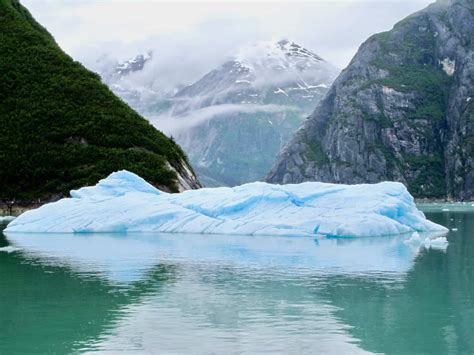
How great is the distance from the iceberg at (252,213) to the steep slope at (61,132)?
116ft

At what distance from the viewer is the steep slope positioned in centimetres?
9394

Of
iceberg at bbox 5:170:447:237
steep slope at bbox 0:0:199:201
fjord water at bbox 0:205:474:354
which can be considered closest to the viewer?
fjord water at bbox 0:205:474:354

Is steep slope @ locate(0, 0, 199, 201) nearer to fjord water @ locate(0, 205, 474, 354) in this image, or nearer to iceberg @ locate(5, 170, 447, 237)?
iceberg @ locate(5, 170, 447, 237)

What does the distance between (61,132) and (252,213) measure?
5315 cm

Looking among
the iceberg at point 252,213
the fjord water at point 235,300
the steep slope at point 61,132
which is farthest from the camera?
the steep slope at point 61,132

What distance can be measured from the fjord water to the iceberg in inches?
499

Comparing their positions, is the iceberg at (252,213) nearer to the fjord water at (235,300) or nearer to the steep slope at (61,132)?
the fjord water at (235,300)

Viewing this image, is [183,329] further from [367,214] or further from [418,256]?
[367,214]

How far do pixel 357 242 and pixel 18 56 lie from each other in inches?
3313

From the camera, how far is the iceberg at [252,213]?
5272 centimetres

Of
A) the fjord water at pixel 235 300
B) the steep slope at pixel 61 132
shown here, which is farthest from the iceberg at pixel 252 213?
the steep slope at pixel 61 132

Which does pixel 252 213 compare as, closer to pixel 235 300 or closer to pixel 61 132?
pixel 235 300

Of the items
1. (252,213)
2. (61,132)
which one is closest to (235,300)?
(252,213)

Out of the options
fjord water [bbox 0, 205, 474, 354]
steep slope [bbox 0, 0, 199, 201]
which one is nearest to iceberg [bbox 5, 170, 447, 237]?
fjord water [bbox 0, 205, 474, 354]
